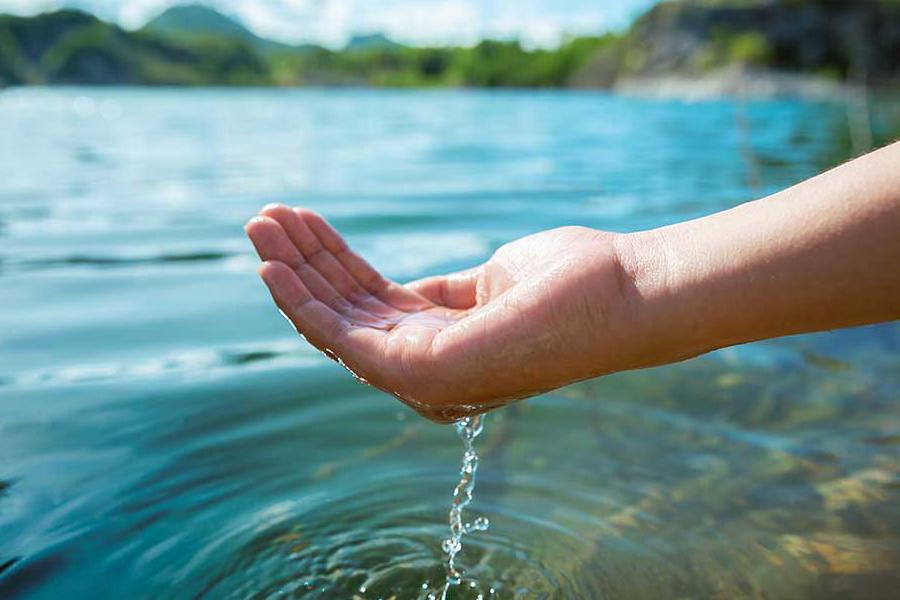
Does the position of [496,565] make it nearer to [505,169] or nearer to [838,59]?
[505,169]

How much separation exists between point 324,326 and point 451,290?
613 mm

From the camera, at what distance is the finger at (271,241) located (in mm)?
2451

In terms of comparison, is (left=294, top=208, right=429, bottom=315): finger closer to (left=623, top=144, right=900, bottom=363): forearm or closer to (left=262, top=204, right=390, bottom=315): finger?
(left=262, top=204, right=390, bottom=315): finger

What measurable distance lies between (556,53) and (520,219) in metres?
115

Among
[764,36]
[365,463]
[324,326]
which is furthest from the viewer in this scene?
[764,36]

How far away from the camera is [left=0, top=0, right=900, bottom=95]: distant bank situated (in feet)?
218

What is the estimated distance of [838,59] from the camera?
6831 cm

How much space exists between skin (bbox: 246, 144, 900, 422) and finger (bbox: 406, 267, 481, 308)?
9.9 inches

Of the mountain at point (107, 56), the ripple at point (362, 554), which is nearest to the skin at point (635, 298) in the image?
the ripple at point (362, 554)

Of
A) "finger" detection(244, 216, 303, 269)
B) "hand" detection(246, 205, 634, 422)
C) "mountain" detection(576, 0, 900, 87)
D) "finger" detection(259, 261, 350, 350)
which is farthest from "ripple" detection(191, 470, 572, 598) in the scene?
"mountain" detection(576, 0, 900, 87)

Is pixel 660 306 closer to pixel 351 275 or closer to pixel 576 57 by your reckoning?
pixel 351 275

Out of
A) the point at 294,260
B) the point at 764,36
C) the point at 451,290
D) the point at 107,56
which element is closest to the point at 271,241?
the point at 294,260

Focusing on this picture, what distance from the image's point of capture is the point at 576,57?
113 metres

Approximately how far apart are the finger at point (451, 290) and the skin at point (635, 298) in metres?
0.25
